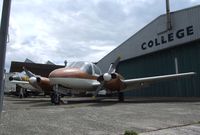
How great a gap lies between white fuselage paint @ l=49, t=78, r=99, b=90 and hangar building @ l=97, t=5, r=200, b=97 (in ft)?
31.9

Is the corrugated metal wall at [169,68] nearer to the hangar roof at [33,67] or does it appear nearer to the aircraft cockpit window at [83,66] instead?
the aircraft cockpit window at [83,66]

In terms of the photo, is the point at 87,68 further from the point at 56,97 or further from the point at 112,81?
the point at 56,97

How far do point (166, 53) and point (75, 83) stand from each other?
1328 centimetres

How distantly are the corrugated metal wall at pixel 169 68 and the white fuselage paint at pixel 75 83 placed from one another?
9.70 metres

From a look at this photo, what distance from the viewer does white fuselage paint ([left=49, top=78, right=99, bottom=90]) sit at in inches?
664

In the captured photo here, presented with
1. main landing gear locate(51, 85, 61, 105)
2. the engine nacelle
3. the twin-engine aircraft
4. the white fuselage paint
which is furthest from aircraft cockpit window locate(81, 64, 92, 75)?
main landing gear locate(51, 85, 61, 105)

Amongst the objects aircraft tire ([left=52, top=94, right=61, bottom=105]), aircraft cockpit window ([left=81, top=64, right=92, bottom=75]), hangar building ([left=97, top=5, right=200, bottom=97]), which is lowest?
aircraft tire ([left=52, top=94, right=61, bottom=105])

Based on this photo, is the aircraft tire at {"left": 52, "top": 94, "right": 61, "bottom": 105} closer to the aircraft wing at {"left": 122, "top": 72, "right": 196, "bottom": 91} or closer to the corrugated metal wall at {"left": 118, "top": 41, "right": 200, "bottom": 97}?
the aircraft wing at {"left": 122, "top": 72, "right": 196, "bottom": 91}

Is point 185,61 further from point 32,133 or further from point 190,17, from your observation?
point 32,133

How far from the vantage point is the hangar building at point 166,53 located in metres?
24.7

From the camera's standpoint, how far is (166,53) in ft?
92.5

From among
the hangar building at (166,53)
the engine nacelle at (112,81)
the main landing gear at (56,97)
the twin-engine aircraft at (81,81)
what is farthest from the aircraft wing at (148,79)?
the hangar building at (166,53)

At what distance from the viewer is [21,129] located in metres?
6.73

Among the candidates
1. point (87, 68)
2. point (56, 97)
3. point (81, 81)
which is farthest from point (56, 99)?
point (87, 68)
